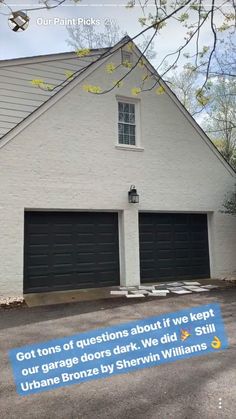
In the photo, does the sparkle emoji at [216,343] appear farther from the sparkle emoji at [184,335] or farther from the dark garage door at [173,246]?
the dark garage door at [173,246]

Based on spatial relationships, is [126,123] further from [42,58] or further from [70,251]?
[70,251]

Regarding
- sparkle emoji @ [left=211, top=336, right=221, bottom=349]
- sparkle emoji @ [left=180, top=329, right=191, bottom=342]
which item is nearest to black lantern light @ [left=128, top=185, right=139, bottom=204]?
sparkle emoji @ [left=180, top=329, right=191, bottom=342]

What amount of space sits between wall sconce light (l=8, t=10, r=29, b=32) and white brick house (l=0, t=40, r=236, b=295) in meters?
4.63

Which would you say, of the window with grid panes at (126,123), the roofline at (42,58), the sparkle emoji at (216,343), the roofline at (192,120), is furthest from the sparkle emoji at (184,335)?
the roofline at (42,58)

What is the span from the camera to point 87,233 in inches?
373

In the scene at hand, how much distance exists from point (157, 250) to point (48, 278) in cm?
336

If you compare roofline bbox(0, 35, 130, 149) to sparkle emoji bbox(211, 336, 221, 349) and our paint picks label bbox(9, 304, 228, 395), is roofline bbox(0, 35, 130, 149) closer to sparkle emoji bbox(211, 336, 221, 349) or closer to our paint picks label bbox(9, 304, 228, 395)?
our paint picks label bbox(9, 304, 228, 395)

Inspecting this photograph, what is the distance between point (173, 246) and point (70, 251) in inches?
129

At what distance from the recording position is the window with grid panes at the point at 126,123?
10.3 meters

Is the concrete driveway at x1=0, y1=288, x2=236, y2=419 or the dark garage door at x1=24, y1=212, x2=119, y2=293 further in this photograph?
the dark garage door at x1=24, y1=212, x2=119, y2=293

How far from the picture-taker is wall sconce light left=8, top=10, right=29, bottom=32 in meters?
3.96

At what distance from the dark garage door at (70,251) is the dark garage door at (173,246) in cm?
99

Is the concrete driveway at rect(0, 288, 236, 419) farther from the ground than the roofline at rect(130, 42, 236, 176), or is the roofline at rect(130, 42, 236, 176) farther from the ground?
the roofline at rect(130, 42, 236, 176)

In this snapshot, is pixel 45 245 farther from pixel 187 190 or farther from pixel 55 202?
pixel 187 190
